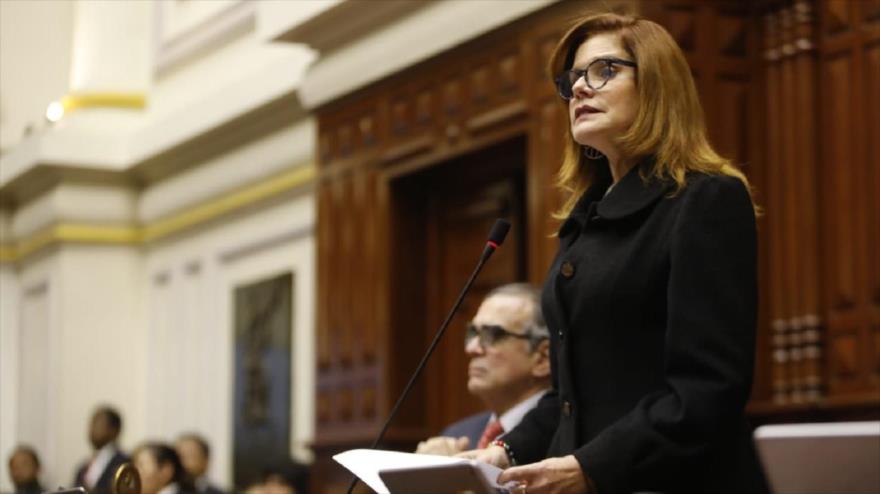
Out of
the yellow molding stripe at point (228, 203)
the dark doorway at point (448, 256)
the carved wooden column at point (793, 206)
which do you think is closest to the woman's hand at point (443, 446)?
the carved wooden column at point (793, 206)

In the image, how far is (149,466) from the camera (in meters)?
7.69

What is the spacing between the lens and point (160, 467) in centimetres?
772

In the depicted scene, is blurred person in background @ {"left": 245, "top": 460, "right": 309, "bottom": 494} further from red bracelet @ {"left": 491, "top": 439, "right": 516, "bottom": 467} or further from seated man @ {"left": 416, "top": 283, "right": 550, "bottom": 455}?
red bracelet @ {"left": 491, "top": 439, "right": 516, "bottom": 467}

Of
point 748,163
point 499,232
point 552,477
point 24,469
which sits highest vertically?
point 748,163

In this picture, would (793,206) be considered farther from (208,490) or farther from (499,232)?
(208,490)

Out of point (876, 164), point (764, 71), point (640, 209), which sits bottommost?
point (640, 209)

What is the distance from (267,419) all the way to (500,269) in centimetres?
311

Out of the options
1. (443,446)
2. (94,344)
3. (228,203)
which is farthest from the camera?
(94,344)

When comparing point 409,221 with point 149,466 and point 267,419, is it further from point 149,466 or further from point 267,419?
point 267,419

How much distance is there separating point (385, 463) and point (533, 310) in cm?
253

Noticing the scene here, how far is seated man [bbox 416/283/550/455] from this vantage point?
16.8 feet

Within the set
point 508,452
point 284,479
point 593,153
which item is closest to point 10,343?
point 284,479

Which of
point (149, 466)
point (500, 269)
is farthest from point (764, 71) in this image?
point (149, 466)

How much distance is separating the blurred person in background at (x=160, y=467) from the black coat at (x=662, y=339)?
4.83m
